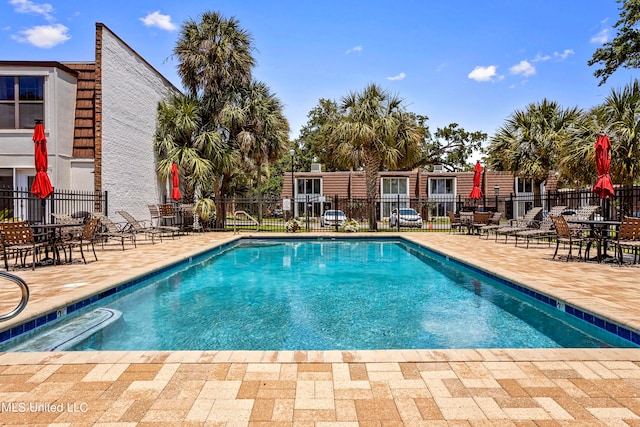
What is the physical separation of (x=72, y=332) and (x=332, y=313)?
9.98 ft

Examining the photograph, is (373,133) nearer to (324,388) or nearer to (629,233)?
(629,233)

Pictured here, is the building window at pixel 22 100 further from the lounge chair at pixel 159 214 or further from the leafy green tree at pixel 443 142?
the leafy green tree at pixel 443 142

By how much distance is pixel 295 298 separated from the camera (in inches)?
242

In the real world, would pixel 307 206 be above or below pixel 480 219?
above

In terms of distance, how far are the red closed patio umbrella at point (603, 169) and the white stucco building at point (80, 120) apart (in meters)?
13.5

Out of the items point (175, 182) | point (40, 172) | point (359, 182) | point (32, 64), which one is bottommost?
A: point (40, 172)

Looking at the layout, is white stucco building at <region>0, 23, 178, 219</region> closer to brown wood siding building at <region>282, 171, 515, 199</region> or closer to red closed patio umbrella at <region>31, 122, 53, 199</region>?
red closed patio umbrella at <region>31, 122, 53, 199</region>

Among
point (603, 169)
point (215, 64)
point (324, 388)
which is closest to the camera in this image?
point (324, 388)

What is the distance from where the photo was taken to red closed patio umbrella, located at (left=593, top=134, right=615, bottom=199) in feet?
25.0

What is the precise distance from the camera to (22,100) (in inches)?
492

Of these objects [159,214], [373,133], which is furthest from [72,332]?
[373,133]

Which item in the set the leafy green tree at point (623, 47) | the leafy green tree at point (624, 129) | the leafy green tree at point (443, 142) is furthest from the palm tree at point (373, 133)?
the leafy green tree at point (443, 142)

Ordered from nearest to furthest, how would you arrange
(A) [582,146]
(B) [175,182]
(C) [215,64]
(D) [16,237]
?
(D) [16,237] < (A) [582,146] < (B) [175,182] < (C) [215,64]

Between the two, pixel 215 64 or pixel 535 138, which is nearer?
pixel 215 64
